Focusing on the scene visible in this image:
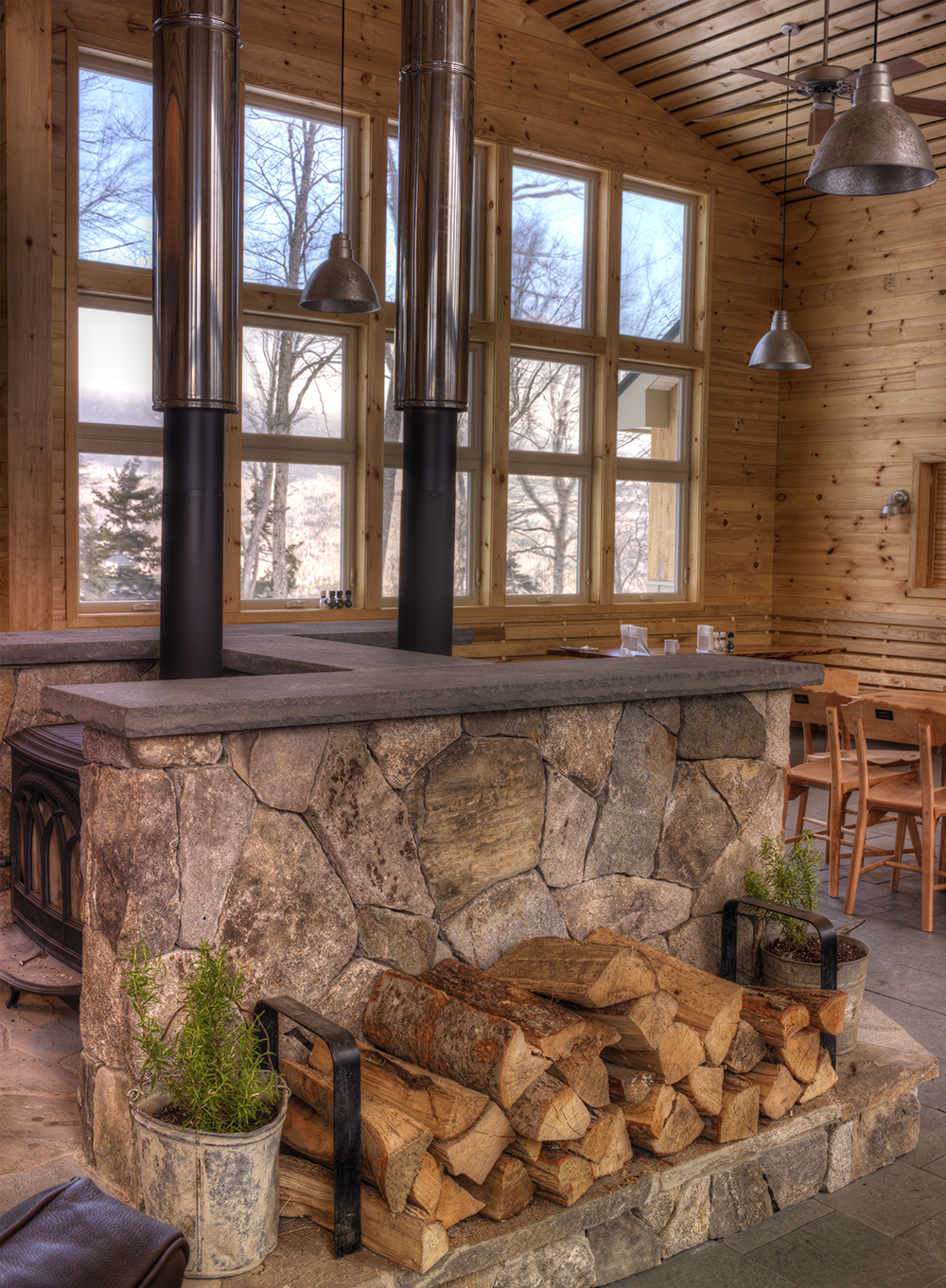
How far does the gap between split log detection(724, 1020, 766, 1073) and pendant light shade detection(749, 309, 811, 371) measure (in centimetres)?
530

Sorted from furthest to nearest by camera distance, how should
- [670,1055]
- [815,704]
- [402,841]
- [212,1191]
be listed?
1. [815,704]
2. [402,841]
3. [670,1055]
4. [212,1191]

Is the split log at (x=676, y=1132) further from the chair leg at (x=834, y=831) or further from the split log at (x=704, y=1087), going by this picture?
the chair leg at (x=834, y=831)

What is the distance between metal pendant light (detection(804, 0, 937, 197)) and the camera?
3254 millimetres

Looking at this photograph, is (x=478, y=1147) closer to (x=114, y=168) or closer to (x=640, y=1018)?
(x=640, y=1018)

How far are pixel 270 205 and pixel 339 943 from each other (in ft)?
18.4

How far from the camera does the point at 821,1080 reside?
2.80 metres

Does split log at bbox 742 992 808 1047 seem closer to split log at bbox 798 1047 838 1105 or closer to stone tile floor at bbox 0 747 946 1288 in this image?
split log at bbox 798 1047 838 1105

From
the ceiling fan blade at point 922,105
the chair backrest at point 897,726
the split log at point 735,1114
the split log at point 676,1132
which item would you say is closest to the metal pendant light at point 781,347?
the ceiling fan blade at point 922,105

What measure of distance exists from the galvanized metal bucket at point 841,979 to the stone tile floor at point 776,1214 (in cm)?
32

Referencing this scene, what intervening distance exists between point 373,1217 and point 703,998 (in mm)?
902

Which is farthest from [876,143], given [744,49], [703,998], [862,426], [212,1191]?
[862,426]

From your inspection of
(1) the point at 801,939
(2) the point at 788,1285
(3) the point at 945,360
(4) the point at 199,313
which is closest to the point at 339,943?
(2) the point at 788,1285

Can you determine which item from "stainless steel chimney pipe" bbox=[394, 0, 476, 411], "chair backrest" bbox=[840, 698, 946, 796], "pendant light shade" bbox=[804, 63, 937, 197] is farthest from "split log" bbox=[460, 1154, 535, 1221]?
"chair backrest" bbox=[840, 698, 946, 796]

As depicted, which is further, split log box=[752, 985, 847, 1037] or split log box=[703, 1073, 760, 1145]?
split log box=[752, 985, 847, 1037]
